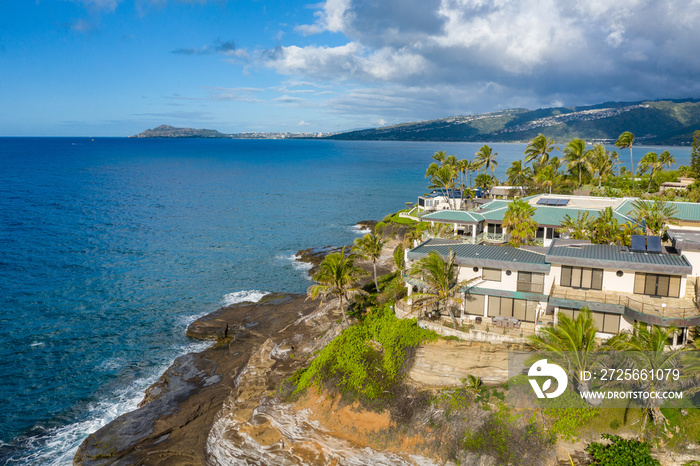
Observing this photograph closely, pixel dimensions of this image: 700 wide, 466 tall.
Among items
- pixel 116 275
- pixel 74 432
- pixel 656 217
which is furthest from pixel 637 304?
pixel 116 275

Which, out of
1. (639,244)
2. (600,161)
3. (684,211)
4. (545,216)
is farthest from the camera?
(600,161)

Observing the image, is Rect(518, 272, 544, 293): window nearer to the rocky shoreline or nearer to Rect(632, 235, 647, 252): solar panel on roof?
Rect(632, 235, 647, 252): solar panel on roof

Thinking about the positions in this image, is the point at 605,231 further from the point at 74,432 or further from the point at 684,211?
the point at 74,432

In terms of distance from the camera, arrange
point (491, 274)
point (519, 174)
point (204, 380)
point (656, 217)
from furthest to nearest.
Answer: point (519, 174)
point (656, 217)
point (204, 380)
point (491, 274)

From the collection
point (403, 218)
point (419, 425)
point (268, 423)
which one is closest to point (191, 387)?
point (268, 423)

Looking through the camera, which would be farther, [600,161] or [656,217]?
[600,161]

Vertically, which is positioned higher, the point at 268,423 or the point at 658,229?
the point at 658,229

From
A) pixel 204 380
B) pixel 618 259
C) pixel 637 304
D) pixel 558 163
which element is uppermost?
pixel 558 163

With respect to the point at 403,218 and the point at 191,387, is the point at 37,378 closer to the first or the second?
the point at 191,387
